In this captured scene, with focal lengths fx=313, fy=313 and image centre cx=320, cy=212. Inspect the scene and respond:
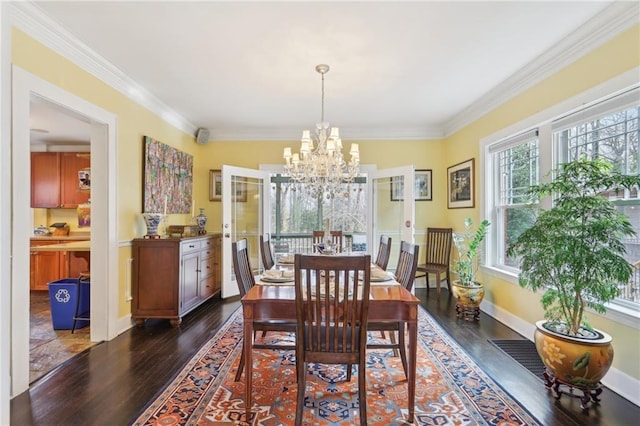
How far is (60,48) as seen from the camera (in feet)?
8.17

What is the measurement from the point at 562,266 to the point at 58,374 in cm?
375

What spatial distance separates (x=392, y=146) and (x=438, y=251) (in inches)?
73.6

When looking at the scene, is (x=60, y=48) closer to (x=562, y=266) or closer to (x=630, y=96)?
(x=562, y=266)

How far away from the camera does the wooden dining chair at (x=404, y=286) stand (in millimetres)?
2303

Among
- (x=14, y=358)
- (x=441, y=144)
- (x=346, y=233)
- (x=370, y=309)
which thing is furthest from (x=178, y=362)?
(x=441, y=144)

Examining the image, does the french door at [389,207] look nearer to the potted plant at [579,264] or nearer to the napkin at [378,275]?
the napkin at [378,275]

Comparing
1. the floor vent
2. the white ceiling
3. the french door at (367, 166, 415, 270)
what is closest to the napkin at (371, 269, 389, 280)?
the floor vent

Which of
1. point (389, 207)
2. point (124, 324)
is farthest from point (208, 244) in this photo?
point (389, 207)

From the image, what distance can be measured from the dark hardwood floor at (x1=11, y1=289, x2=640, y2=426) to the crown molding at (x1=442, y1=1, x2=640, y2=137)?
2.54 m

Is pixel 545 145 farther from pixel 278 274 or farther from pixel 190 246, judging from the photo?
pixel 190 246

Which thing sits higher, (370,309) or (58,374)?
(370,309)

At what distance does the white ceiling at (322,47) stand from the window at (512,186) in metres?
0.63

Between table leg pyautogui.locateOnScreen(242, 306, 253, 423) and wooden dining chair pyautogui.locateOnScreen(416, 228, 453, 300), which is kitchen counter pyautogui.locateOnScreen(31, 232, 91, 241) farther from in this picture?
wooden dining chair pyautogui.locateOnScreen(416, 228, 453, 300)

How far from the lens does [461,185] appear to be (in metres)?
4.56
